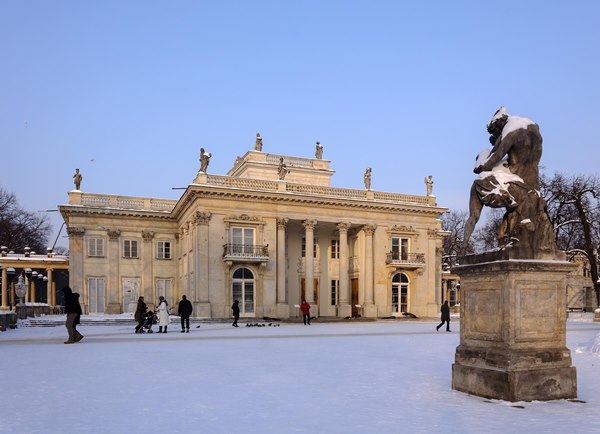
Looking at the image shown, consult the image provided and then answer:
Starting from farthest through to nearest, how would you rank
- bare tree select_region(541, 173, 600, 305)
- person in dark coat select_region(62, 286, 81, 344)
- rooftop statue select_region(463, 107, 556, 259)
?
bare tree select_region(541, 173, 600, 305), person in dark coat select_region(62, 286, 81, 344), rooftop statue select_region(463, 107, 556, 259)

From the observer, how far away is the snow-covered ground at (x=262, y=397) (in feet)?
19.8

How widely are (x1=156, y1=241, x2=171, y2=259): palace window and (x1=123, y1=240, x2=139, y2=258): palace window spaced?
1871 mm

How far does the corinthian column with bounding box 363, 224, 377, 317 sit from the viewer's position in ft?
137

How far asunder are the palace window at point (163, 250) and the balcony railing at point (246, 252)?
33.2 ft

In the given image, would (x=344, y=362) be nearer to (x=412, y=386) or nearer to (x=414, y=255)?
(x=412, y=386)

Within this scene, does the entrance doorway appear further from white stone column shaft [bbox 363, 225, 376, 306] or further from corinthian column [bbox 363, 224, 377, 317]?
white stone column shaft [bbox 363, 225, 376, 306]

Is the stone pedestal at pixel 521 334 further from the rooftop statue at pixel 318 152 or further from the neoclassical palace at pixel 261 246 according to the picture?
the rooftop statue at pixel 318 152

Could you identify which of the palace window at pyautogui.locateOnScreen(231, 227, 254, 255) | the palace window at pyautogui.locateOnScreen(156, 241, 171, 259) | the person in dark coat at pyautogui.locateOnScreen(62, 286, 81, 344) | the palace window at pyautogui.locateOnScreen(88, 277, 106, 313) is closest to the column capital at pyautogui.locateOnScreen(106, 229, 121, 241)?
the palace window at pyautogui.locateOnScreen(88, 277, 106, 313)

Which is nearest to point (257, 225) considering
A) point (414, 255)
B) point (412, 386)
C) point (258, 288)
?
point (258, 288)

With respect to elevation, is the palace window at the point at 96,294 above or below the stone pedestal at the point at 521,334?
below

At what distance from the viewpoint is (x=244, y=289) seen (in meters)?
38.8

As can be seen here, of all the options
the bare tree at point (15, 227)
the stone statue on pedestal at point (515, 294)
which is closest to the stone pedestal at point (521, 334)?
the stone statue on pedestal at point (515, 294)

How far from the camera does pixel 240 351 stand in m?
14.9

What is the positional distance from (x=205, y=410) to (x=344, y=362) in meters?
5.89
